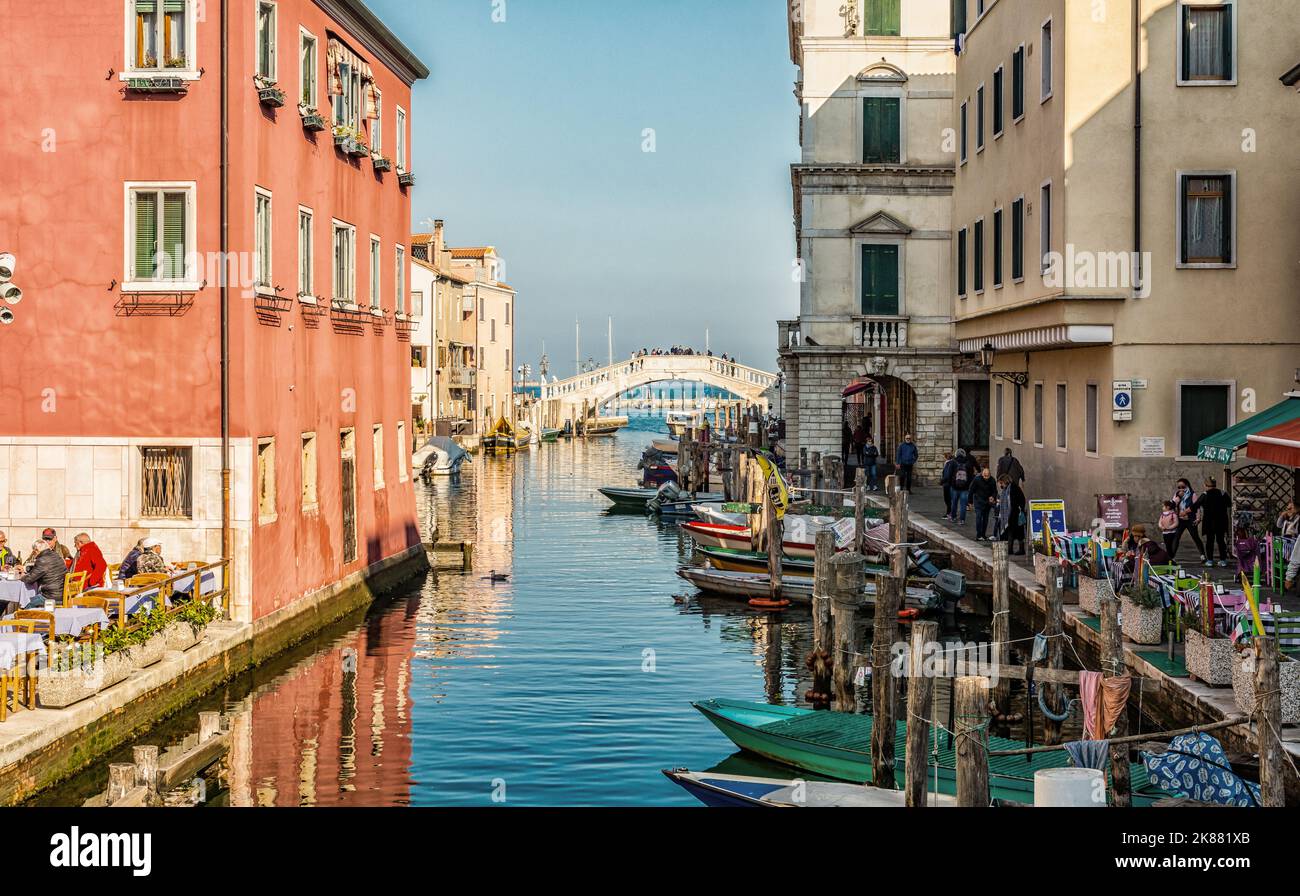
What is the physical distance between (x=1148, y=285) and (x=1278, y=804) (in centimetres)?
1419

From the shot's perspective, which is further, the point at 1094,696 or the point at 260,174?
the point at 260,174

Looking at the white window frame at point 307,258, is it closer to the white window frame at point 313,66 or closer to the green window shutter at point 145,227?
the white window frame at point 313,66

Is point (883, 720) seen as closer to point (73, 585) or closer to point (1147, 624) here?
point (1147, 624)

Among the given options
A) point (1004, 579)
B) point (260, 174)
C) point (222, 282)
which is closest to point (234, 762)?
point (222, 282)

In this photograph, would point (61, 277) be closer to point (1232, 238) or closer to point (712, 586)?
point (712, 586)

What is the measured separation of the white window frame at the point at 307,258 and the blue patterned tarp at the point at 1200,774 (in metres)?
12.9

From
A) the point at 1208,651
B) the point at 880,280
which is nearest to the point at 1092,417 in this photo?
the point at 1208,651

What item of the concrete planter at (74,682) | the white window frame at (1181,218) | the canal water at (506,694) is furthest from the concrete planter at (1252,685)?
the white window frame at (1181,218)

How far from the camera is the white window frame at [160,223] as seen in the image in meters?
17.1

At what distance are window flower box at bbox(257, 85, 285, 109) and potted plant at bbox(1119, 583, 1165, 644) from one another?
37.1 feet

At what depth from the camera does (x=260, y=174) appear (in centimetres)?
1797

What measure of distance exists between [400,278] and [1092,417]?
11.9m

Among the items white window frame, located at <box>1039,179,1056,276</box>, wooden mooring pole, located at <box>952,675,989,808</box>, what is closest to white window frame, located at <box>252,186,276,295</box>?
wooden mooring pole, located at <box>952,675,989,808</box>
